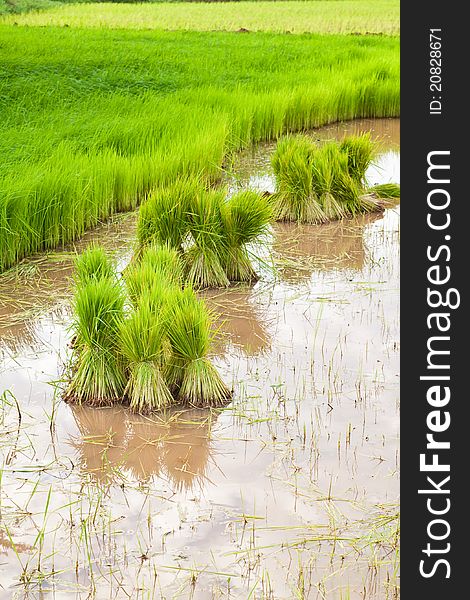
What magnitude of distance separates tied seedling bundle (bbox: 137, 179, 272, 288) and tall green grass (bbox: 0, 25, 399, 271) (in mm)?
850

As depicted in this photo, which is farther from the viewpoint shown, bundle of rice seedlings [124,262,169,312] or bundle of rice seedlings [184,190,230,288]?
bundle of rice seedlings [184,190,230,288]

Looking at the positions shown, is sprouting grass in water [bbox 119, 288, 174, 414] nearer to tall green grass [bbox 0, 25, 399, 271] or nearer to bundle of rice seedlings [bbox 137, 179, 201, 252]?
bundle of rice seedlings [bbox 137, 179, 201, 252]

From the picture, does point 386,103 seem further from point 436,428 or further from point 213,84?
point 436,428

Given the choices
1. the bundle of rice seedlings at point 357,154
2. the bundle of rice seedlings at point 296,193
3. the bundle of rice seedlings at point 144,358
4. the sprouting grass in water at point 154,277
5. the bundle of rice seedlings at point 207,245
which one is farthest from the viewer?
the bundle of rice seedlings at point 357,154

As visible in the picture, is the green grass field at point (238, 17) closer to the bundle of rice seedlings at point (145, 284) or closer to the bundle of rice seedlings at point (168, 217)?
the bundle of rice seedlings at point (168, 217)

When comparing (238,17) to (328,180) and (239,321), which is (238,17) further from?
(239,321)

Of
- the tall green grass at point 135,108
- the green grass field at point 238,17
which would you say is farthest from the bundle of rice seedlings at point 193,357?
the green grass field at point 238,17

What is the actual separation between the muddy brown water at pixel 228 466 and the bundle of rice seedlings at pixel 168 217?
0.48m

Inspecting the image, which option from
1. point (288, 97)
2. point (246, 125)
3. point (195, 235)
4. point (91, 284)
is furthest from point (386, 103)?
point (91, 284)

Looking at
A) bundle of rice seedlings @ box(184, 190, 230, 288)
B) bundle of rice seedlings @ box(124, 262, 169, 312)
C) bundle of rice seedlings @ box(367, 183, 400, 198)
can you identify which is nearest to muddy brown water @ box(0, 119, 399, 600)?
bundle of rice seedlings @ box(184, 190, 230, 288)

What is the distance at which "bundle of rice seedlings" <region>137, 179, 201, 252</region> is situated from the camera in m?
5.47

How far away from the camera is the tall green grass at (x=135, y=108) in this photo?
6.16m

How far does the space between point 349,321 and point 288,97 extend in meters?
5.77

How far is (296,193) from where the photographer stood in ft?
22.4
